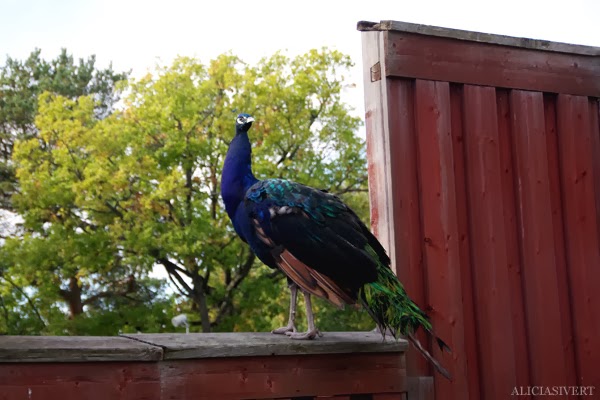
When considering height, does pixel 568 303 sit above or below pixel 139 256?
below

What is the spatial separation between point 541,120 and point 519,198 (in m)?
0.53

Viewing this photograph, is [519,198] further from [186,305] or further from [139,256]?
[186,305]

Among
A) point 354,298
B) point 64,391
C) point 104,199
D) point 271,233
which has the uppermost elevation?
point 104,199

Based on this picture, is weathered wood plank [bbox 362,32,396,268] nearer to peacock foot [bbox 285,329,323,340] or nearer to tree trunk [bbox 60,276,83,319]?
peacock foot [bbox 285,329,323,340]

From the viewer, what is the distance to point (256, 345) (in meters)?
3.51

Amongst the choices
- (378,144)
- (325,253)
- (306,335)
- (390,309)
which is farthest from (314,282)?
(378,144)

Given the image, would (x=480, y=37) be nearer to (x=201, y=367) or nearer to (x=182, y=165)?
(x=201, y=367)

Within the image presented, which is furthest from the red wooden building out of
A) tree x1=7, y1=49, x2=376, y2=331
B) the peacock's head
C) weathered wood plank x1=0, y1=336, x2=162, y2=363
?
tree x1=7, y1=49, x2=376, y2=331

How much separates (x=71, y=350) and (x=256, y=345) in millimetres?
822

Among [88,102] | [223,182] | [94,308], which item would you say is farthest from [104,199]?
[223,182]

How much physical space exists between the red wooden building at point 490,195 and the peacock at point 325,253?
0.42m

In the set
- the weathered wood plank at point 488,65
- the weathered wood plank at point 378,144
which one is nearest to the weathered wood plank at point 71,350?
the weathered wood plank at point 378,144

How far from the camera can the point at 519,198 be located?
4668 millimetres

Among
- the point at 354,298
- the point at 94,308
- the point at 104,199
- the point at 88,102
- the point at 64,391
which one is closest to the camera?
the point at 64,391
